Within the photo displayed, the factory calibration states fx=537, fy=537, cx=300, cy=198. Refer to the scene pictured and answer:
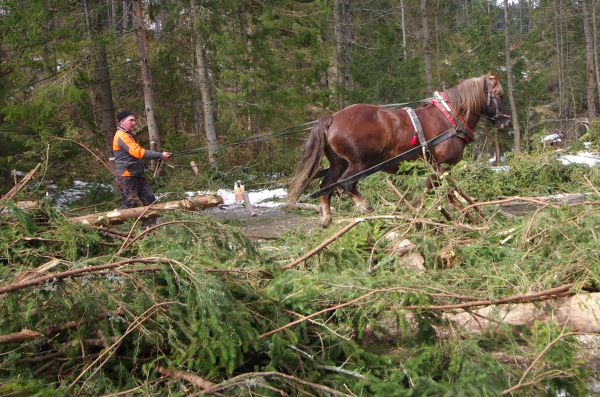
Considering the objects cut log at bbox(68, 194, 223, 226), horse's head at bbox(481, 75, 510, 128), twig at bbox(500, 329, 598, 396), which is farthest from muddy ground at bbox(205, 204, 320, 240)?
twig at bbox(500, 329, 598, 396)

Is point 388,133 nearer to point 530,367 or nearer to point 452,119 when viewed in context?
point 452,119

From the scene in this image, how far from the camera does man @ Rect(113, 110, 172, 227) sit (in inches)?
264

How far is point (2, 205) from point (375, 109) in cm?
497

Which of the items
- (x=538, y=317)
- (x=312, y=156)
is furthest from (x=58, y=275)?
(x=312, y=156)

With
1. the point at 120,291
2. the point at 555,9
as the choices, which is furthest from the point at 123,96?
the point at 555,9

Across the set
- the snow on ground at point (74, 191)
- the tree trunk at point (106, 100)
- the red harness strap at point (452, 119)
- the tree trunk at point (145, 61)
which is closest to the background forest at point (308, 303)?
the red harness strap at point (452, 119)

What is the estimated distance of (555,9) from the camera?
34656 mm

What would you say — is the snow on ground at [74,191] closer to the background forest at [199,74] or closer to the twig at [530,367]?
the background forest at [199,74]

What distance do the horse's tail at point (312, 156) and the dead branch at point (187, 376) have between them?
4736 mm

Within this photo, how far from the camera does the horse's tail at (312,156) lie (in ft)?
24.3

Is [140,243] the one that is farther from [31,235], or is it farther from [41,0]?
[41,0]

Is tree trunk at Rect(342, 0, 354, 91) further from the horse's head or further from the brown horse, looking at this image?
the brown horse

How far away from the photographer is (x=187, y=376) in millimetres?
2836

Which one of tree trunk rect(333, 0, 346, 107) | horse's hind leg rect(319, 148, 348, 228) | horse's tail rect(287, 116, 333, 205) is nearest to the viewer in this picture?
horse's tail rect(287, 116, 333, 205)
